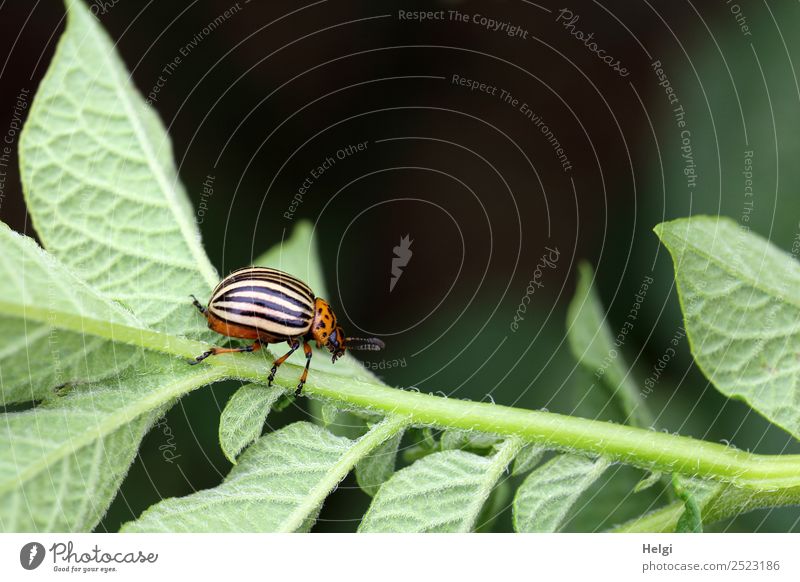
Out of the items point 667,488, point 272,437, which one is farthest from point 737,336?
point 272,437

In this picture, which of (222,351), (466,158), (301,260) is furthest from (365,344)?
(466,158)

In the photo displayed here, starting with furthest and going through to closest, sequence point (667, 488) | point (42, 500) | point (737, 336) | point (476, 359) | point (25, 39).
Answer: point (476, 359) < point (25, 39) < point (667, 488) < point (737, 336) < point (42, 500)

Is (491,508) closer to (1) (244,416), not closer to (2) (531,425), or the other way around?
(2) (531,425)

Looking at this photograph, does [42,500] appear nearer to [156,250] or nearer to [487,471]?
[156,250]

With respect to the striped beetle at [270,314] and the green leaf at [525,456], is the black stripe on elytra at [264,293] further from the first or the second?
the green leaf at [525,456]
